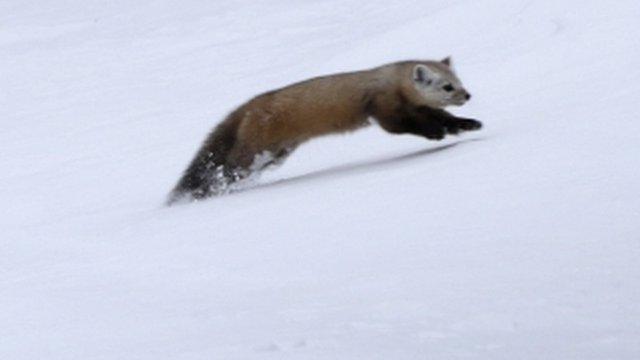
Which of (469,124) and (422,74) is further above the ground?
(422,74)

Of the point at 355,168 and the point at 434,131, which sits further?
the point at 355,168

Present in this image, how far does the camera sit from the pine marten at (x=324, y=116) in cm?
823

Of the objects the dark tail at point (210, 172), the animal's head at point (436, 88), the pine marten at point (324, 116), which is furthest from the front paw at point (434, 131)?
the dark tail at point (210, 172)

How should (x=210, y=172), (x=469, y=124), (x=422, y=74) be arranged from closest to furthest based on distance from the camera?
1. (x=469, y=124)
2. (x=422, y=74)
3. (x=210, y=172)

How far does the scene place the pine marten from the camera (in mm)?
8227

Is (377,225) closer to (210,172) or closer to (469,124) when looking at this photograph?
(469,124)

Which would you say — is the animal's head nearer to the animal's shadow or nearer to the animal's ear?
the animal's ear

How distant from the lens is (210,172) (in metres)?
8.51

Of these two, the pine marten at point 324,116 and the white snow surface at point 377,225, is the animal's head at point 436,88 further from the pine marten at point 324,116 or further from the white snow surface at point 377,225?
the white snow surface at point 377,225

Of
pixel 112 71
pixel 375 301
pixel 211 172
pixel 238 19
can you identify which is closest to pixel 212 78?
pixel 112 71

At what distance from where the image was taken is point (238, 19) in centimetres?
1772

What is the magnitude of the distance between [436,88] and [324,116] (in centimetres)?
56

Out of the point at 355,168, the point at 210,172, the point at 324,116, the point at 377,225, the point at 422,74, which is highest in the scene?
the point at 422,74

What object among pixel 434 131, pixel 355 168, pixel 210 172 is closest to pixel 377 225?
pixel 434 131
